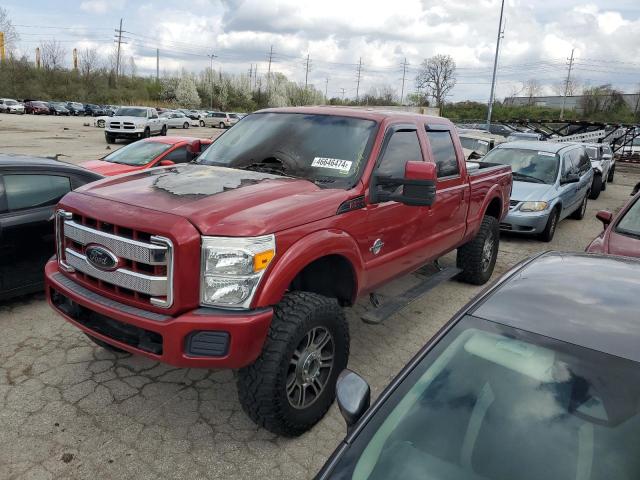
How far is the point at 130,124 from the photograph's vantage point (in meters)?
24.4

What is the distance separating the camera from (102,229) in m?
2.94

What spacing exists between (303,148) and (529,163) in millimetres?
7053

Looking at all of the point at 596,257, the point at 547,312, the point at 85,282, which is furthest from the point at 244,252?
the point at 596,257

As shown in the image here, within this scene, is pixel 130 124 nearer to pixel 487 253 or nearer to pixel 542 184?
pixel 542 184

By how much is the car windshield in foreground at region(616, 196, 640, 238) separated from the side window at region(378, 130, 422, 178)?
2.21 meters

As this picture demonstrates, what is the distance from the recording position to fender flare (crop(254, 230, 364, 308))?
2.77 meters

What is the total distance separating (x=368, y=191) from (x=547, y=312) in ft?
5.97

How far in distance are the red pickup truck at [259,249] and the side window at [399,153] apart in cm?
2

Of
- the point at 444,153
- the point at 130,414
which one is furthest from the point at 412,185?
the point at 130,414

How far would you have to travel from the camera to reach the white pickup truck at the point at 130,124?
24.3 meters

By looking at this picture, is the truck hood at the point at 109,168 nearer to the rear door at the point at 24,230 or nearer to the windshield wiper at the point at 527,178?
the rear door at the point at 24,230

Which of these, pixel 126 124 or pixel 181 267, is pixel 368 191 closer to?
pixel 181 267

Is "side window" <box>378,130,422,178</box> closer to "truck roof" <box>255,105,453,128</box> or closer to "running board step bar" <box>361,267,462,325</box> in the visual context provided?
"truck roof" <box>255,105,453,128</box>

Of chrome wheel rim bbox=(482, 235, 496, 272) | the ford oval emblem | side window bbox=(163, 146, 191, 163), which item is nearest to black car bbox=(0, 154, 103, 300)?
the ford oval emblem
